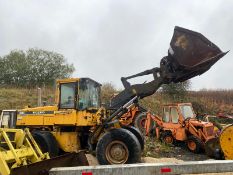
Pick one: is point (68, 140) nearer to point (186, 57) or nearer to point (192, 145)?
point (186, 57)

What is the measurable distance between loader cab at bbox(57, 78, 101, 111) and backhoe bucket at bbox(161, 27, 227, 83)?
269 centimetres

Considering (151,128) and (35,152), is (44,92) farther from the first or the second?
(35,152)

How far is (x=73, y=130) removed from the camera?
11.8m

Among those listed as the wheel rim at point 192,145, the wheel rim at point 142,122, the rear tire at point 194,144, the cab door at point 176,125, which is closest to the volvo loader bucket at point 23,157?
the rear tire at point 194,144

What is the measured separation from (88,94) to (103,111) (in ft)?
2.35

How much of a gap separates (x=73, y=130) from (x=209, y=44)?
4.73 metres

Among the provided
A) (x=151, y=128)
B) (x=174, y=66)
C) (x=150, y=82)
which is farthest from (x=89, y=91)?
(x=151, y=128)

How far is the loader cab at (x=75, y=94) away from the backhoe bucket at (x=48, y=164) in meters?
3.42

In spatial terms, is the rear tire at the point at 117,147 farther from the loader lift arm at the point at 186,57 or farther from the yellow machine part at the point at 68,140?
the loader lift arm at the point at 186,57

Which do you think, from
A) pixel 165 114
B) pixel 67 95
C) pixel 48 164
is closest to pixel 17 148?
pixel 48 164

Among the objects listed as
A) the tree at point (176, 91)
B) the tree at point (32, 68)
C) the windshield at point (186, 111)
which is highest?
the tree at point (32, 68)

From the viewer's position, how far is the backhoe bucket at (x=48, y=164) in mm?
6340

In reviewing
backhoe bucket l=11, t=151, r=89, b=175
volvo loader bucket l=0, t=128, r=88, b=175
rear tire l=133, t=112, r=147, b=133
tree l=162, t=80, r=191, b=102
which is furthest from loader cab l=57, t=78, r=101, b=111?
tree l=162, t=80, r=191, b=102

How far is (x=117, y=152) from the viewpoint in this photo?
10.3 metres
